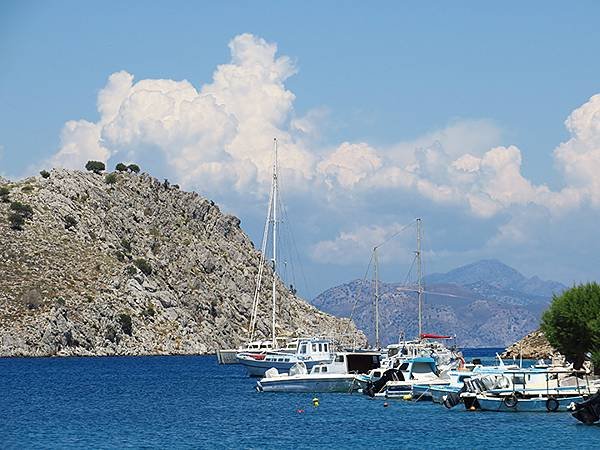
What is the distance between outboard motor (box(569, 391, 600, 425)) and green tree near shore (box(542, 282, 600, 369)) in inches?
1017

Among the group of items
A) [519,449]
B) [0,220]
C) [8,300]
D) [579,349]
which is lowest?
[519,449]

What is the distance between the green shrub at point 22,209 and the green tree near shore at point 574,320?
5081 inches

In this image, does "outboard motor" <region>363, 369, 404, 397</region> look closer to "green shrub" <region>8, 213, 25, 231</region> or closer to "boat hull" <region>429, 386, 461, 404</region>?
"boat hull" <region>429, 386, 461, 404</region>

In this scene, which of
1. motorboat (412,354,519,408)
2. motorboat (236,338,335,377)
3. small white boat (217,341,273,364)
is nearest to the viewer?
motorboat (412,354,519,408)

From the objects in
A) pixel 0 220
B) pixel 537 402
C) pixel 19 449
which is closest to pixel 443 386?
pixel 537 402

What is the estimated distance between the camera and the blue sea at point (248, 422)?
5625cm

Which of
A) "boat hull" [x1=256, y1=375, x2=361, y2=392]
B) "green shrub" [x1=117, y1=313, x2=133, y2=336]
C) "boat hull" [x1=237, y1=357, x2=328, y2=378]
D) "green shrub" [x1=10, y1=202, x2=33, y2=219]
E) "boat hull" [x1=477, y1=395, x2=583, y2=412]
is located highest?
"green shrub" [x1=10, y1=202, x2=33, y2=219]

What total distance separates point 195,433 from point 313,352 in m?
50.3

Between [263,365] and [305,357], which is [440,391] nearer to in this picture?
[305,357]

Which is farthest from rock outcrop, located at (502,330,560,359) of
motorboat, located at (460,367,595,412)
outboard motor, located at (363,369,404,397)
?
motorboat, located at (460,367,595,412)

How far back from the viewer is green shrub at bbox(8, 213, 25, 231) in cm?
19412

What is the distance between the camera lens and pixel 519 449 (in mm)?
52438

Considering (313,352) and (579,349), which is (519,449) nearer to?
(579,349)

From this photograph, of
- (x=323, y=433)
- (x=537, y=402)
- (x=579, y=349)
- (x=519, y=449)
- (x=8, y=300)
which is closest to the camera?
(x=519, y=449)
